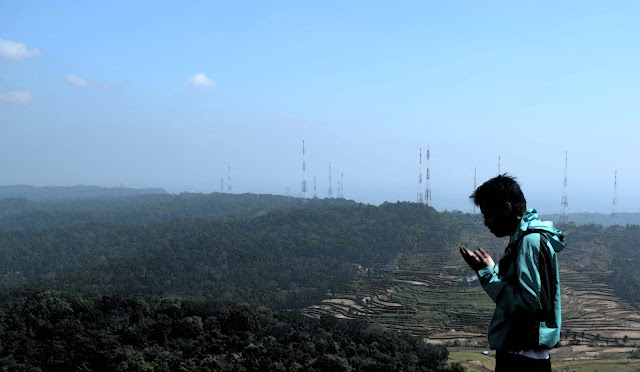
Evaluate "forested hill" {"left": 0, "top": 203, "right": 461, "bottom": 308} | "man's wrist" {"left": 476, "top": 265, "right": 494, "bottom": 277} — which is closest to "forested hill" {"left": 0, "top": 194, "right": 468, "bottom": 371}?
"forested hill" {"left": 0, "top": 203, "right": 461, "bottom": 308}

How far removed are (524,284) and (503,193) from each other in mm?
511

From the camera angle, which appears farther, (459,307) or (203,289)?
(203,289)

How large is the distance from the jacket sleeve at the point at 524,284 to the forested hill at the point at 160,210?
9784 centimetres

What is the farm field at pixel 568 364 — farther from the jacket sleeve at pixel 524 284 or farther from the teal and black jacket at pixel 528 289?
the jacket sleeve at pixel 524 284

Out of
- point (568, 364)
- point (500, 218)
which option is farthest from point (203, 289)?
point (500, 218)

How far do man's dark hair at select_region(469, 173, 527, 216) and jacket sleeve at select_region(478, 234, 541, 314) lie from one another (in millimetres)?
296

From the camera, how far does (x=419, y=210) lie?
263 ft

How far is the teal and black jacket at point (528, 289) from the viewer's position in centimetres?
242

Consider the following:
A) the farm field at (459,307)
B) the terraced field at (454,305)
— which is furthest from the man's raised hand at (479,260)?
the terraced field at (454,305)

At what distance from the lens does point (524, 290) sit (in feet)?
7.89

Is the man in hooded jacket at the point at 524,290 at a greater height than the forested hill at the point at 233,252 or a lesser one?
greater

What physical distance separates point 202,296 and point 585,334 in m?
32.9

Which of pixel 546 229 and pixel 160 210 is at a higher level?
pixel 546 229

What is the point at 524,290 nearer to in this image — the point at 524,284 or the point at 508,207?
the point at 524,284
